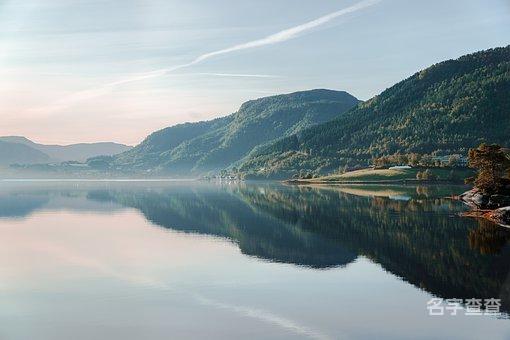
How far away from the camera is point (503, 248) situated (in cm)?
7619

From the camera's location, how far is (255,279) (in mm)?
61844

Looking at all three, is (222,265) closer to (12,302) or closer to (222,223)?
(12,302)

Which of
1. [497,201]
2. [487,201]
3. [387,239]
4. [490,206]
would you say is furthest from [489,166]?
[387,239]

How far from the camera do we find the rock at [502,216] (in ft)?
347

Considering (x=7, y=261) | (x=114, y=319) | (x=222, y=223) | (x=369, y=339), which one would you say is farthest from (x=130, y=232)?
(x=369, y=339)

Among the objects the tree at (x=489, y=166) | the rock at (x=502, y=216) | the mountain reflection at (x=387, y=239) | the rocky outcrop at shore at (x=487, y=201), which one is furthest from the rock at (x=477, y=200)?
the rock at (x=502, y=216)

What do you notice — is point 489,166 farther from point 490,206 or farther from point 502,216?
point 502,216

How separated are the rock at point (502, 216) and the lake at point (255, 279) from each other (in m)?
3.59

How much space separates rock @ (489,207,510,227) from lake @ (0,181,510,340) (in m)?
3.59

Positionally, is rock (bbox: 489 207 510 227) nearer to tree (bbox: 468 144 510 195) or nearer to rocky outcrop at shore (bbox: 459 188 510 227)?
rocky outcrop at shore (bbox: 459 188 510 227)

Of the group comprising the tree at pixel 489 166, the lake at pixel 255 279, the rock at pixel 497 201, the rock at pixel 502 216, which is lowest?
the lake at pixel 255 279

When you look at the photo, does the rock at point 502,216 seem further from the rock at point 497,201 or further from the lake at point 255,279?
the rock at point 497,201

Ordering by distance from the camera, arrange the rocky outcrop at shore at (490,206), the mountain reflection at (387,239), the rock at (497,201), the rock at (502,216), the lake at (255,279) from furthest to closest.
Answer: the rock at (497,201)
the rocky outcrop at shore at (490,206)
the rock at (502,216)
the mountain reflection at (387,239)
the lake at (255,279)

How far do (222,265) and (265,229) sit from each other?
3950 cm
